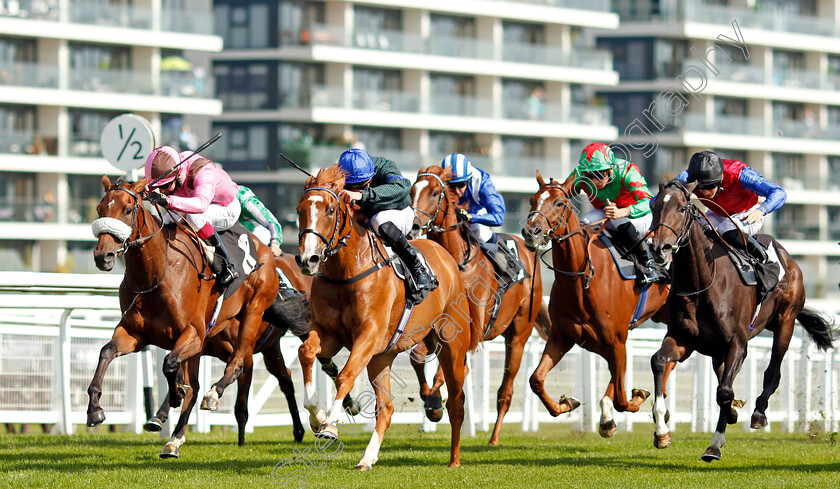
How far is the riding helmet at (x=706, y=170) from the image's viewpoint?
29.4ft

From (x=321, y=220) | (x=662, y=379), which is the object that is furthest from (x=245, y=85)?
(x=321, y=220)

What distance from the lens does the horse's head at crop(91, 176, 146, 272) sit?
812 cm

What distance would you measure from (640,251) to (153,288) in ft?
13.5

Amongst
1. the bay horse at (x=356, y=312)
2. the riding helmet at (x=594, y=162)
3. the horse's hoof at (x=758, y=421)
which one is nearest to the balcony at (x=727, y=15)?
the riding helmet at (x=594, y=162)

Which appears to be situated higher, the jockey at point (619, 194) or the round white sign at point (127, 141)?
the round white sign at point (127, 141)

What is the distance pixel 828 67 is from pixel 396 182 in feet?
151

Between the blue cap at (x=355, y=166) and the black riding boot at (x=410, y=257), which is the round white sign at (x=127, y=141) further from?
the black riding boot at (x=410, y=257)

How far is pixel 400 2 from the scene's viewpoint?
1690 inches

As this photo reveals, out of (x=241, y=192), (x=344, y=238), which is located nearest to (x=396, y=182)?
(x=344, y=238)

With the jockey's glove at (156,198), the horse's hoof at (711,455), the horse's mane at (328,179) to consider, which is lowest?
the horse's hoof at (711,455)

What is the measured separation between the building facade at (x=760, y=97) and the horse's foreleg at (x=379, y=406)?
39344mm

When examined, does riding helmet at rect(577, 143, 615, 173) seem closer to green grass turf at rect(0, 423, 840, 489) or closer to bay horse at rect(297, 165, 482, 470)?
bay horse at rect(297, 165, 482, 470)

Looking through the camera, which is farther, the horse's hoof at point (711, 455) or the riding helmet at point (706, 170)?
the riding helmet at point (706, 170)

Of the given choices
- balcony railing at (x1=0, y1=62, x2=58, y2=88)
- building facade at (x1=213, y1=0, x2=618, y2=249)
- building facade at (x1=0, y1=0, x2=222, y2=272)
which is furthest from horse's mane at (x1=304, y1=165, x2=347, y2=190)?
balcony railing at (x1=0, y1=62, x2=58, y2=88)
